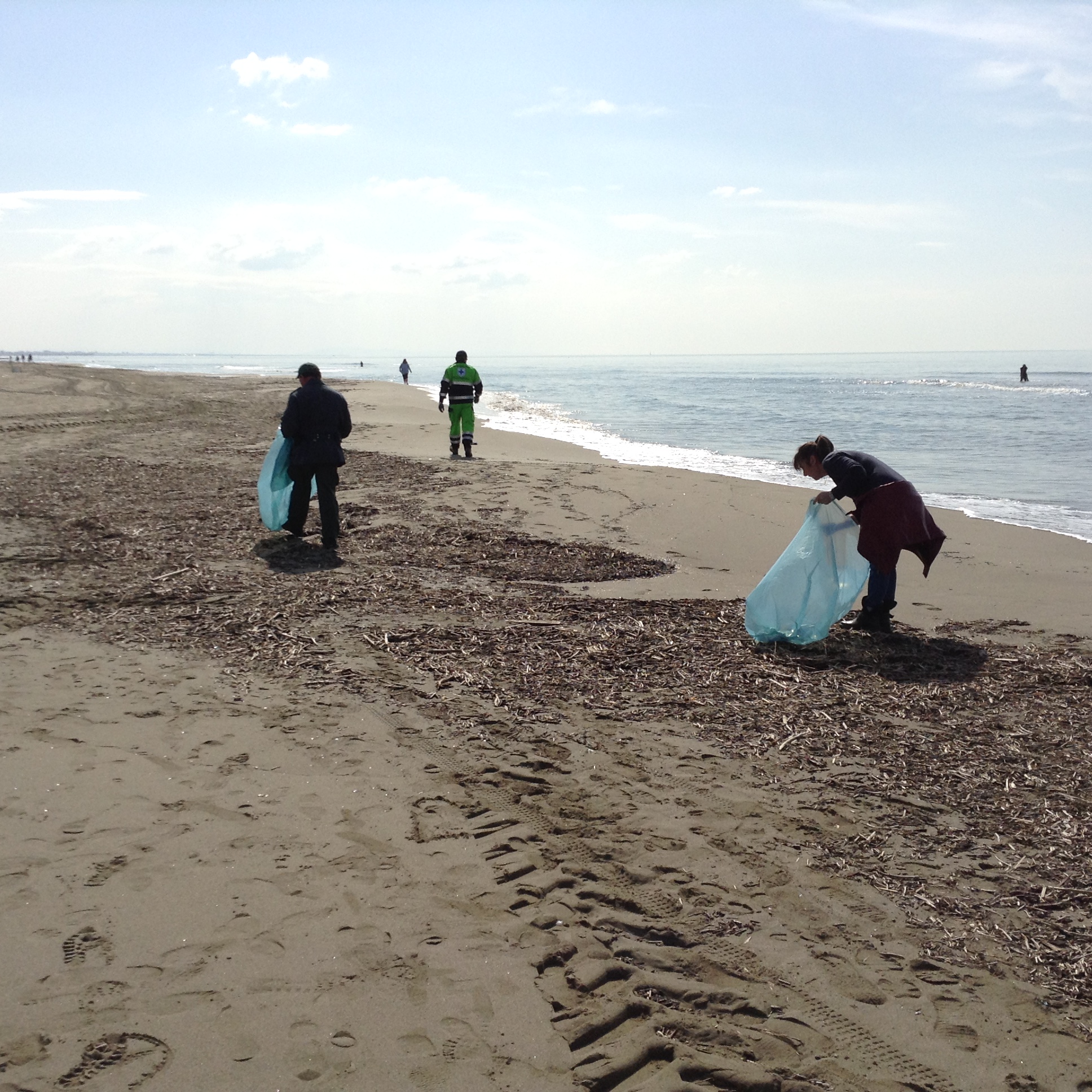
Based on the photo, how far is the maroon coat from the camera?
574 centimetres

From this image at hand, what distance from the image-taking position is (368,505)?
966cm

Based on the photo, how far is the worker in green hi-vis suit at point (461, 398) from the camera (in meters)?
14.5

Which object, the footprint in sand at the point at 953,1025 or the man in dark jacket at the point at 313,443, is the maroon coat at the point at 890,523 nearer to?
the footprint in sand at the point at 953,1025

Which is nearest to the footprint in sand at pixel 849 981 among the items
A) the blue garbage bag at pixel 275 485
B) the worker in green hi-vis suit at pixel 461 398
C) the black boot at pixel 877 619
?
the black boot at pixel 877 619

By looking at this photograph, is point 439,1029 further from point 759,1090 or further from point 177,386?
point 177,386

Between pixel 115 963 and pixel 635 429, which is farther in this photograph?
pixel 635 429

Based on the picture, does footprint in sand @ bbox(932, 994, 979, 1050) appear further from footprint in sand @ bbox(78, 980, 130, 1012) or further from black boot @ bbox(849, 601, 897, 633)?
black boot @ bbox(849, 601, 897, 633)

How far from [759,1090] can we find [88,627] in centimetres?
454

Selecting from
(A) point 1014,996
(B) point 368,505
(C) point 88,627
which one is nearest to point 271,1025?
(A) point 1014,996

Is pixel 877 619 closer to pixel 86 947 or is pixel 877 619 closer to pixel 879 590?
pixel 879 590

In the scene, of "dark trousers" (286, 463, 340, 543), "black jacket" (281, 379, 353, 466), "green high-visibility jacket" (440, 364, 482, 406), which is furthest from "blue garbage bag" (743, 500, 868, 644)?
"green high-visibility jacket" (440, 364, 482, 406)

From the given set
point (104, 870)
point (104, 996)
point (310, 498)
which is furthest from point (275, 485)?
point (104, 996)

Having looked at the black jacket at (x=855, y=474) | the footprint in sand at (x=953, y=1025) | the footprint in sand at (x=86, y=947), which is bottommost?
the footprint in sand at (x=953, y=1025)

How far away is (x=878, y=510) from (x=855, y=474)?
279mm
